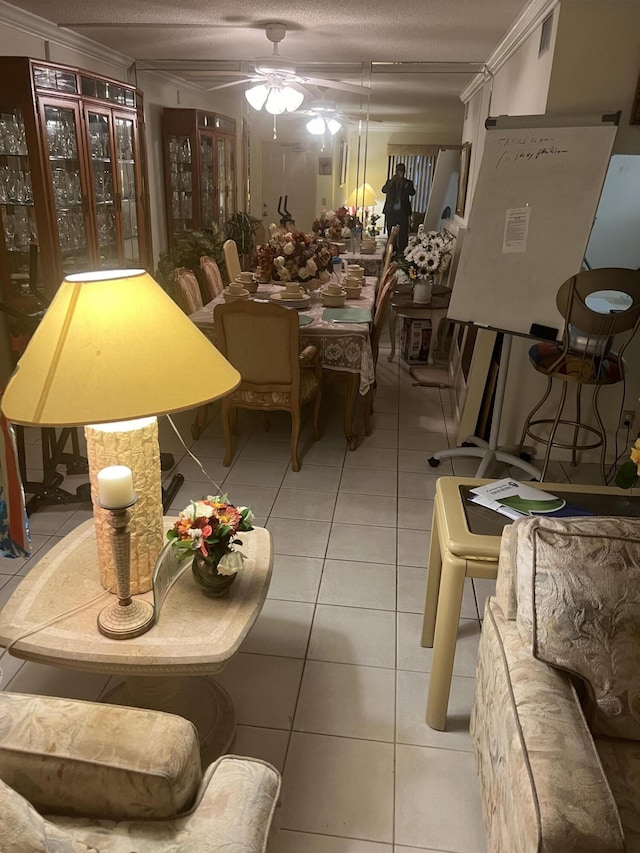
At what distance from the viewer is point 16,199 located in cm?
374

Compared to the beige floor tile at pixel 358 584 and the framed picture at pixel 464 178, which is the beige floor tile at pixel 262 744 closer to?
the beige floor tile at pixel 358 584

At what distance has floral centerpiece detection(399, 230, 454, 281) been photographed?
15.8 ft

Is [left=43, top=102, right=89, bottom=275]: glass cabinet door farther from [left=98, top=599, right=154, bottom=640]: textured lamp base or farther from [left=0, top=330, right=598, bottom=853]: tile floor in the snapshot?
[left=98, top=599, right=154, bottom=640]: textured lamp base

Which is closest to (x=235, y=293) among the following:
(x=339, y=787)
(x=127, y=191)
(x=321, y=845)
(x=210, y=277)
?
(x=210, y=277)

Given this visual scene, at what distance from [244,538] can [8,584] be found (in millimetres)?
1207

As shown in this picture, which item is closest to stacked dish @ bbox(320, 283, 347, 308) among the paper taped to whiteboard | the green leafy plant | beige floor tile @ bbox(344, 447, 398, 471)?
beige floor tile @ bbox(344, 447, 398, 471)

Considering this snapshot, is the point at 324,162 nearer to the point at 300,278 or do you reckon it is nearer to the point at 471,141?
the point at 471,141

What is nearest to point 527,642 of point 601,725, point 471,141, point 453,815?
point 601,725

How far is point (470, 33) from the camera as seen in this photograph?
4027 mm

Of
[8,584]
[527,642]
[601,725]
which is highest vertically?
[527,642]

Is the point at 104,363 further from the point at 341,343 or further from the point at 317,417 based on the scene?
the point at 317,417

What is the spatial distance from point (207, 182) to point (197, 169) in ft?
Answer: 0.84

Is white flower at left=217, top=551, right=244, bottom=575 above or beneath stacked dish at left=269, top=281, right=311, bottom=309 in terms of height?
beneath

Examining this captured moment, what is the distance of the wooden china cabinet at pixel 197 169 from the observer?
5918 millimetres
